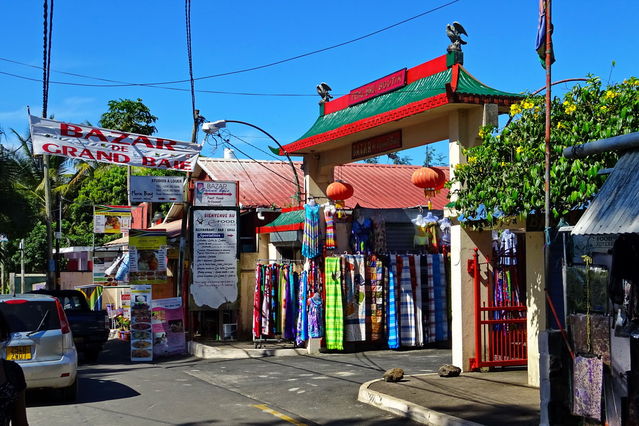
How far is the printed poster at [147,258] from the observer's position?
20.0 m

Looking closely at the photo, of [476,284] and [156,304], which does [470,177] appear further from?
[156,304]

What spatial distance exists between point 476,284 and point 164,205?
94.4ft

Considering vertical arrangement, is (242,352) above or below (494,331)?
below

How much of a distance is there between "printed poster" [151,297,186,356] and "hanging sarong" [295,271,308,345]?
304cm

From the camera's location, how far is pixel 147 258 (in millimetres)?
20203

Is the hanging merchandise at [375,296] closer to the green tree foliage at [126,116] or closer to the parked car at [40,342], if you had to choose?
the parked car at [40,342]

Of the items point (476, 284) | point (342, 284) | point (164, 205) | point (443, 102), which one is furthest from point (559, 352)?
point (164, 205)

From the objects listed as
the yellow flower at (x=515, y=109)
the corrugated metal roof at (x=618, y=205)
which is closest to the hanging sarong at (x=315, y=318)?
the yellow flower at (x=515, y=109)

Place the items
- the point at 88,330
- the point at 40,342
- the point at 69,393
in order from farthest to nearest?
the point at 88,330
the point at 69,393
the point at 40,342

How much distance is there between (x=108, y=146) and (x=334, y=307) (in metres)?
6.68

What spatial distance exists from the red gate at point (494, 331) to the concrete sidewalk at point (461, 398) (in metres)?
0.27

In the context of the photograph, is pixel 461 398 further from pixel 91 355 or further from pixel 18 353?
pixel 91 355

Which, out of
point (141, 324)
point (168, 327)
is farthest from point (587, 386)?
point (168, 327)

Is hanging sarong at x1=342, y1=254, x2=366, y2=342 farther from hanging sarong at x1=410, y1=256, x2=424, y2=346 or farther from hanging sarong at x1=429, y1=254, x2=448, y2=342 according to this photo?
hanging sarong at x1=429, y1=254, x2=448, y2=342
